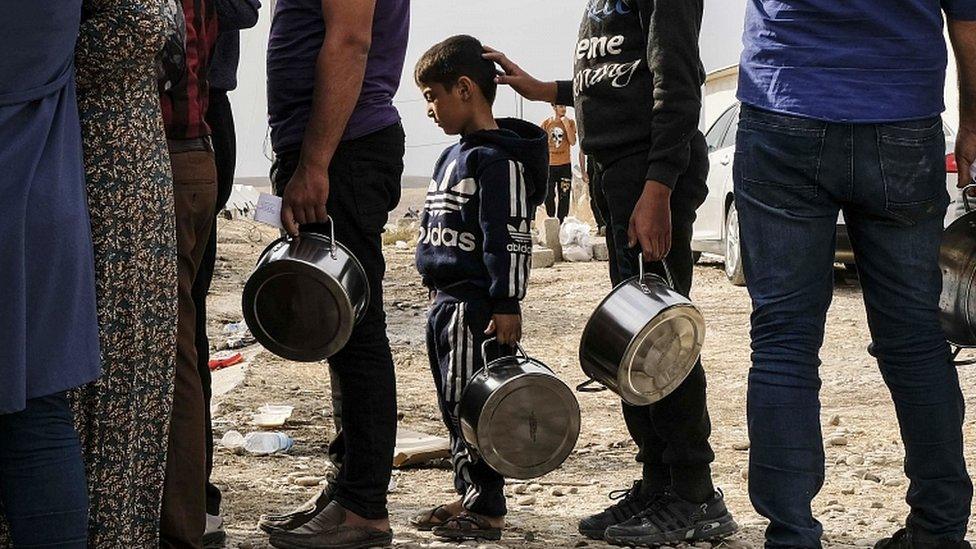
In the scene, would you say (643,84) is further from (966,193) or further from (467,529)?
(467,529)

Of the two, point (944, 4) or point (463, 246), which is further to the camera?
point (463, 246)

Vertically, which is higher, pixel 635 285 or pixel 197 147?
pixel 197 147

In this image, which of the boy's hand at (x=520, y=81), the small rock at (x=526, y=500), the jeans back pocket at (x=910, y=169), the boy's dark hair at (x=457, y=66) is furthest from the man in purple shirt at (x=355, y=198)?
the jeans back pocket at (x=910, y=169)

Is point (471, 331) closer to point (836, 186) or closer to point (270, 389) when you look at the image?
point (836, 186)

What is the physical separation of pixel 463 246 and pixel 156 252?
1.23 m

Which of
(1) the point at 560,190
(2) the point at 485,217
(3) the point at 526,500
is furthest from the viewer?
(1) the point at 560,190

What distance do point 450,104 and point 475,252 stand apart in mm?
483

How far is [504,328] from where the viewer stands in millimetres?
3830

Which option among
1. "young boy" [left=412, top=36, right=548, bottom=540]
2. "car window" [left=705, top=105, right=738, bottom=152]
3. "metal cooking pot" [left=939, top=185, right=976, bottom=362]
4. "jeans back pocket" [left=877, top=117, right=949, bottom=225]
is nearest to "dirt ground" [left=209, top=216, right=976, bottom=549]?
"young boy" [left=412, top=36, right=548, bottom=540]

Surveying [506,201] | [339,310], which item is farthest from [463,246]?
[339,310]

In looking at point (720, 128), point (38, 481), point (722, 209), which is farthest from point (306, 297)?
point (720, 128)

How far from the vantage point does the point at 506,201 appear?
3.84 metres

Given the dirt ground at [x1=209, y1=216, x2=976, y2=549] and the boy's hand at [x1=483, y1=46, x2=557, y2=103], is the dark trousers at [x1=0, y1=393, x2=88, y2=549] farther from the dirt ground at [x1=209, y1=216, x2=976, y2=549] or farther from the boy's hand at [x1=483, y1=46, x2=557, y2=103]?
the boy's hand at [x1=483, y1=46, x2=557, y2=103]

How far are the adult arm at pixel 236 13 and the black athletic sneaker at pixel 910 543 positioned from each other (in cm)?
205
